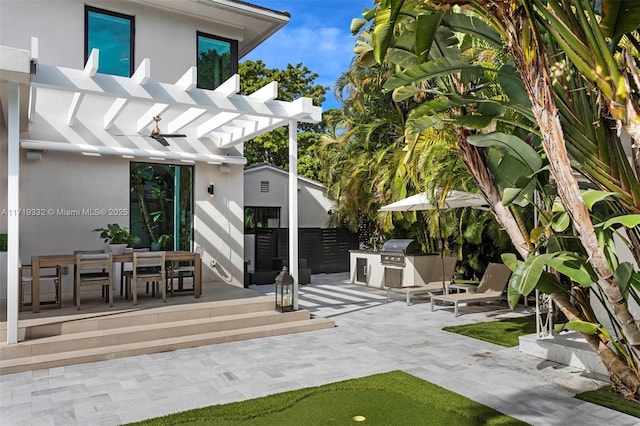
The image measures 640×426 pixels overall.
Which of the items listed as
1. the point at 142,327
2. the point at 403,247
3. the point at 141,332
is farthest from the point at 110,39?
the point at 403,247

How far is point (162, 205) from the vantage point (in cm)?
1216

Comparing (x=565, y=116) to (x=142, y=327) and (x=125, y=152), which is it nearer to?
(x=142, y=327)

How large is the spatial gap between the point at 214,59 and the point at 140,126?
311cm

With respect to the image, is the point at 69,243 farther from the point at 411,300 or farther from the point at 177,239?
the point at 411,300

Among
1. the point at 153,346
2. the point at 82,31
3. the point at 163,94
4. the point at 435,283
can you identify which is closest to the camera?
the point at 153,346

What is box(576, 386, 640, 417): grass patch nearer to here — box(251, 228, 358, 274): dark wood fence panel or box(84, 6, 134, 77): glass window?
box(84, 6, 134, 77): glass window

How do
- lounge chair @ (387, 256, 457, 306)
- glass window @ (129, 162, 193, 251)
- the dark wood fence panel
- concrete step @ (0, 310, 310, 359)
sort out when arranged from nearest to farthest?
concrete step @ (0, 310, 310, 359), glass window @ (129, 162, 193, 251), lounge chair @ (387, 256, 457, 306), the dark wood fence panel

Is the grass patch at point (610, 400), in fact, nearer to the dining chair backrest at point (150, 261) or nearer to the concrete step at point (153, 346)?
the concrete step at point (153, 346)

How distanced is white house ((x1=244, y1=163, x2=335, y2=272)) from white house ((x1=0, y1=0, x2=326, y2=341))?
5.77 metres

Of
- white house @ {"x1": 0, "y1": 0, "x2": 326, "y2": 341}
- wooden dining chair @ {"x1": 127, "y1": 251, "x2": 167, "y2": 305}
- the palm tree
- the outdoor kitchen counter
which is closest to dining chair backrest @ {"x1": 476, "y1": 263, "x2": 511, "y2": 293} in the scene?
the outdoor kitchen counter

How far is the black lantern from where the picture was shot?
9.47 metres

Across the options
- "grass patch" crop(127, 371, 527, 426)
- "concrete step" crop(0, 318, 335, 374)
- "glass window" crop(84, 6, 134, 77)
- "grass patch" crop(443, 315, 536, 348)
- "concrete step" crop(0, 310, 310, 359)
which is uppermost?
"glass window" crop(84, 6, 134, 77)

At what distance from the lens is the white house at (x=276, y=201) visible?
64.1ft

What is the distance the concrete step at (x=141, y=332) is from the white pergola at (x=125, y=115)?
0.34m
